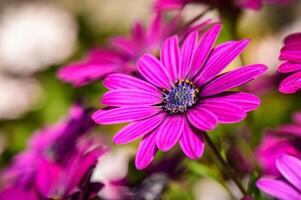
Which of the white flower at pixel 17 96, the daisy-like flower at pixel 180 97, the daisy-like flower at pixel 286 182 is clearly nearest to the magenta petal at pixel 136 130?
the daisy-like flower at pixel 180 97

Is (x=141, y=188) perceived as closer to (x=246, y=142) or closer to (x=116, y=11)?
(x=246, y=142)

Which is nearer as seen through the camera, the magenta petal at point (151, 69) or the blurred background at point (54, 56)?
the magenta petal at point (151, 69)

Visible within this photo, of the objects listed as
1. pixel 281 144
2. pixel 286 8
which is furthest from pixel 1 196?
pixel 286 8

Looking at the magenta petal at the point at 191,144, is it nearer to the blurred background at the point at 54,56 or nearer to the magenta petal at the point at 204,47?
the magenta petal at the point at 204,47

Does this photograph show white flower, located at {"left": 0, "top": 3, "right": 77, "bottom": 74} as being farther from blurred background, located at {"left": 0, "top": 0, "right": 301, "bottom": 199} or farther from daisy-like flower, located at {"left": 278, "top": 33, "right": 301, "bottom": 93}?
daisy-like flower, located at {"left": 278, "top": 33, "right": 301, "bottom": 93}

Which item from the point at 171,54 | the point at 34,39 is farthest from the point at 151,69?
the point at 34,39
